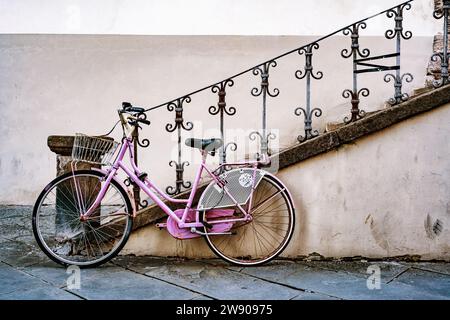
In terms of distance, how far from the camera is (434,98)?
427 cm

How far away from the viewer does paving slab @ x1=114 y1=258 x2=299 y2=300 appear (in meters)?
3.61

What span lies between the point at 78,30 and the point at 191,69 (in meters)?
1.79

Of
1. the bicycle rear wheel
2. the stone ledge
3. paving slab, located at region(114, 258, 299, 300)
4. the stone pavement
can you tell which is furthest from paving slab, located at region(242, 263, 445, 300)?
the stone ledge

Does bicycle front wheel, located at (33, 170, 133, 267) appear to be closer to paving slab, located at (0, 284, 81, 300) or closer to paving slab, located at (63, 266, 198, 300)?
paving slab, located at (63, 266, 198, 300)

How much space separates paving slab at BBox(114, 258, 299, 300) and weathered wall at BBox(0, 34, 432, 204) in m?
2.57

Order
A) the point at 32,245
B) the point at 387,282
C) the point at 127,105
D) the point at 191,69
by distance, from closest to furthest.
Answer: the point at 387,282 < the point at 127,105 < the point at 32,245 < the point at 191,69

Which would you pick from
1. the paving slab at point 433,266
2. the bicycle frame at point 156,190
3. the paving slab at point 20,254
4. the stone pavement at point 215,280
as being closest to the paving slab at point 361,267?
the stone pavement at point 215,280

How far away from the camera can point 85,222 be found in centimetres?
436

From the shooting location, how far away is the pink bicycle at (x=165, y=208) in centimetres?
420

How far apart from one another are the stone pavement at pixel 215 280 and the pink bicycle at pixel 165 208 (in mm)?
204

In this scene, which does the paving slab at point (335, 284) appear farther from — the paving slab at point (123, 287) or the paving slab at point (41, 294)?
the paving slab at point (41, 294)
